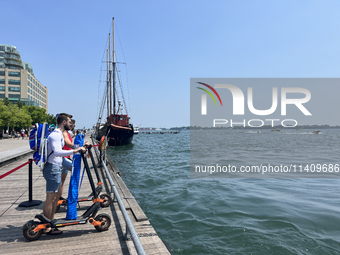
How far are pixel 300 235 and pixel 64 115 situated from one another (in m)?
6.38

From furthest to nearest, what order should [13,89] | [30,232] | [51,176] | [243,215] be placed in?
[13,89] → [243,215] → [51,176] → [30,232]

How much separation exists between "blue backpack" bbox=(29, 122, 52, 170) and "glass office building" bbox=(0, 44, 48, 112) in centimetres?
8751

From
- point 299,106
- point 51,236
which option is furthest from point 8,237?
point 299,106

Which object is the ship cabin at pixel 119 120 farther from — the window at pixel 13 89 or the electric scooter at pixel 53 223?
the window at pixel 13 89

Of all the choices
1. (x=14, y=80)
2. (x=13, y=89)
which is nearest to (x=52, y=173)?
(x=13, y=89)

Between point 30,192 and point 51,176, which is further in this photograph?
point 30,192

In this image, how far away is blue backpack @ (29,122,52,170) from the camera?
12.0ft

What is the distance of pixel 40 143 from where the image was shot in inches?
149

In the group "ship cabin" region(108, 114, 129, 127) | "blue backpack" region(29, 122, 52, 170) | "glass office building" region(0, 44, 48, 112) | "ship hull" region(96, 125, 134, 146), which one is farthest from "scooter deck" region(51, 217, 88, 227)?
"glass office building" region(0, 44, 48, 112)

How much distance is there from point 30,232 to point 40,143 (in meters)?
1.42

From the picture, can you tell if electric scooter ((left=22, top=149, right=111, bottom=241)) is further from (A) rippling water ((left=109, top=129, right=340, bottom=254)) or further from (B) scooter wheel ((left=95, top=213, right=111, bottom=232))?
(A) rippling water ((left=109, top=129, right=340, bottom=254))

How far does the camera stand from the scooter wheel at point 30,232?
354cm

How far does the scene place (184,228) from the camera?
20.2 feet

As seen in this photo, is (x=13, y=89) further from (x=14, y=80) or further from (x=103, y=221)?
(x=103, y=221)
